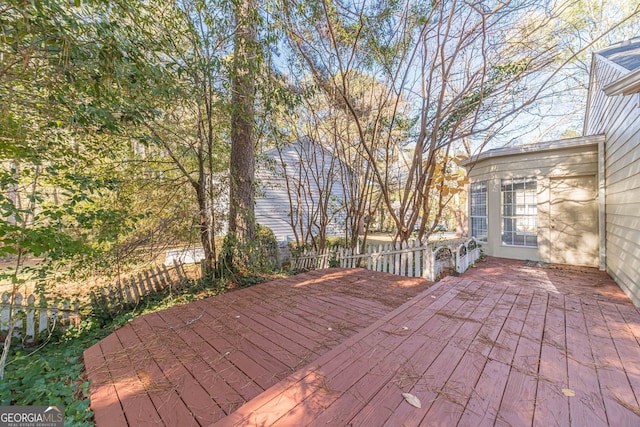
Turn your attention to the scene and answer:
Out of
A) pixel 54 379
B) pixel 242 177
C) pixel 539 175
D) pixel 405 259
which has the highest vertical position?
pixel 539 175

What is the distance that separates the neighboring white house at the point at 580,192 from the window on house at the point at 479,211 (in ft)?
0.09

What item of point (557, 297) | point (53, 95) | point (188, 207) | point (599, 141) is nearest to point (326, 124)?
point (188, 207)

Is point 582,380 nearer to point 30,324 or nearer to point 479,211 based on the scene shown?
point 30,324

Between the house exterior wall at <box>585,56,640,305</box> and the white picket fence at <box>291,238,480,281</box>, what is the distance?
2.13 m

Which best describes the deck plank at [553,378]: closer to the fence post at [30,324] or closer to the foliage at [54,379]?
the foliage at [54,379]

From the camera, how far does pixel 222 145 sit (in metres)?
5.13

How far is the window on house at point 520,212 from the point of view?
5.80 metres

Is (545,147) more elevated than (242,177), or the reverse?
(545,147)

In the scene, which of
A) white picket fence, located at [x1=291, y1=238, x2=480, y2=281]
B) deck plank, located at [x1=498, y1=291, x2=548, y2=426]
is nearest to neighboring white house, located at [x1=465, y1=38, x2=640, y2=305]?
white picket fence, located at [x1=291, y1=238, x2=480, y2=281]

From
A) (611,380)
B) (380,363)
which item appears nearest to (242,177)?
(380,363)

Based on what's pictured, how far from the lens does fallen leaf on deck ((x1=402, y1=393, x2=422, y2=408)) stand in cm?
121

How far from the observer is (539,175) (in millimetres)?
5660

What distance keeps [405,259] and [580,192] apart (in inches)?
169

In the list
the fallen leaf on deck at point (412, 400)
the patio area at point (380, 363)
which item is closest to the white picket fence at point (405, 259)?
the patio area at point (380, 363)
